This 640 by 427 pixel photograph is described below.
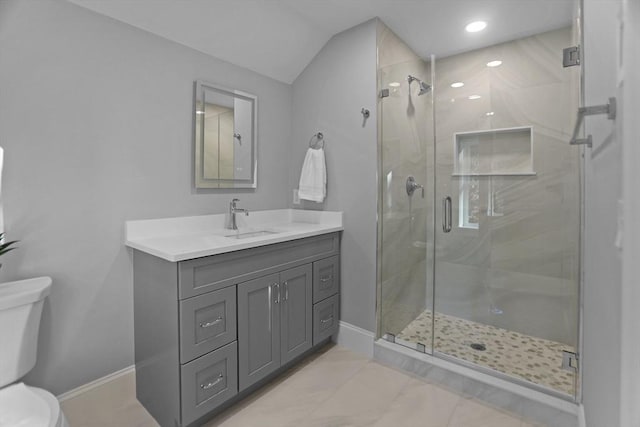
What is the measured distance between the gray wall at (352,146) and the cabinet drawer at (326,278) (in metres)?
0.07

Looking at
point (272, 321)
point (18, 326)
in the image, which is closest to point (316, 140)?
point (272, 321)

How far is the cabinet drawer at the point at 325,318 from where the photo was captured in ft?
7.20

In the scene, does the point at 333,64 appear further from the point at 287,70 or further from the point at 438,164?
the point at 438,164

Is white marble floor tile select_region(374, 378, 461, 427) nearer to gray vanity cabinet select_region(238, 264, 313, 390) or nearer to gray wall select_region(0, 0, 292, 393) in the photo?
gray vanity cabinet select_region(238, 264, 313, 390)

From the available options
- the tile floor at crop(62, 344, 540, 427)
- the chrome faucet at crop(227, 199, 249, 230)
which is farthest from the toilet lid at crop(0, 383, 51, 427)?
the chrome faucet at crop(227, 199, 249, 230)

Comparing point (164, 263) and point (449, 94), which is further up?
point (449, 94)

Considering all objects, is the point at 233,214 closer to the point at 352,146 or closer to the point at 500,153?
the point at 352,146

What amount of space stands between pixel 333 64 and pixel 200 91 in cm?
102

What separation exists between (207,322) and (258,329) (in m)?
0.33

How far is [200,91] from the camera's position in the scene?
2086 millimetres

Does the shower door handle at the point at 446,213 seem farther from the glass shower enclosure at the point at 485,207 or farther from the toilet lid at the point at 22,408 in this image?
the toilet lid at the point at 22,408

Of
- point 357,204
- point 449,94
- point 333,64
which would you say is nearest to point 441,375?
point 357,204

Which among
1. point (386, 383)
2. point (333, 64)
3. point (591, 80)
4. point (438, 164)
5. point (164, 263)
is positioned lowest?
point (386, 383)

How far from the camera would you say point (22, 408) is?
119cm
